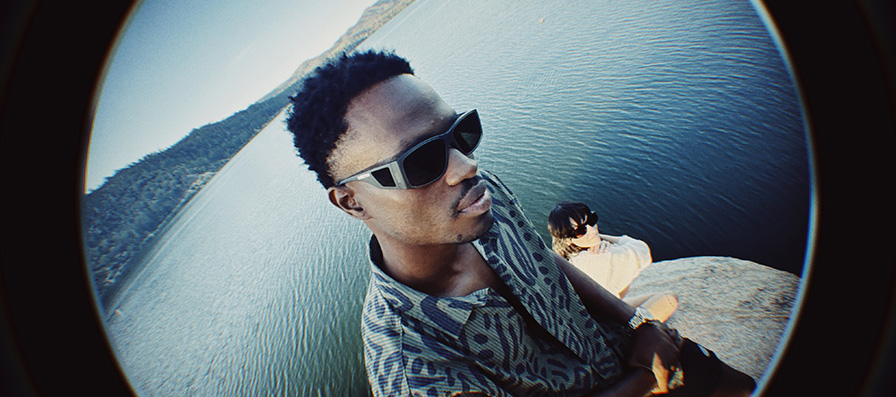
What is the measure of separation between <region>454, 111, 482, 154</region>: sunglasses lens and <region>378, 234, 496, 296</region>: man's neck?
0.50 m

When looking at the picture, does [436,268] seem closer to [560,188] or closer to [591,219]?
[591,219]

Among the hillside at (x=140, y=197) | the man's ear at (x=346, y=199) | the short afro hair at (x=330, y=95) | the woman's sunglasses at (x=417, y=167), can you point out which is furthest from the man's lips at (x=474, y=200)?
the hillside at (x=140, y=197)

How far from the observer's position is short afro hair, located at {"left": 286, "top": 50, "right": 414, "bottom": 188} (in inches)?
50.9

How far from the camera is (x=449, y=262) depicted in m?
1.43

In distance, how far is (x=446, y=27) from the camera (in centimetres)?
2620

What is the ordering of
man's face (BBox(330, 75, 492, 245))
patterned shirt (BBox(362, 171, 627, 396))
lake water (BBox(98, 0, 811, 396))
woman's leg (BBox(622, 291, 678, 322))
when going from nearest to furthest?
patterned shirt (BBox(362, 171, 627, 396)) < man's face (BBox(330, 75, 492, 245)) < woman's leg (BBox(622, 291, 678, 322)) < lake water (BBox(98, 0, 811, 396))

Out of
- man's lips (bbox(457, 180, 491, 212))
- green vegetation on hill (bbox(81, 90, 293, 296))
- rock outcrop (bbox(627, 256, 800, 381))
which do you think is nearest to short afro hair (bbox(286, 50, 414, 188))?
man's lips (bbox(457, 180, 491, 212))

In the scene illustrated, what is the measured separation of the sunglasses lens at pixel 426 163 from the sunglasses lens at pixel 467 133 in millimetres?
109

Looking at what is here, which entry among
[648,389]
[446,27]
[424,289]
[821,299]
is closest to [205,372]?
[424,289]

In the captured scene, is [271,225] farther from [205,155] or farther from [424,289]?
[424,289]

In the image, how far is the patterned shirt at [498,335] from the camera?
99 cm

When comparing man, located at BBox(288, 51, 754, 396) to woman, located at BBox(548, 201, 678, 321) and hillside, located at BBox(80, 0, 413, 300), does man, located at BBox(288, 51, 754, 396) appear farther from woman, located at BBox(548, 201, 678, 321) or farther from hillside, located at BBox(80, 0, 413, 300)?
hillside, located at BBox(80, 0, 413, 300)

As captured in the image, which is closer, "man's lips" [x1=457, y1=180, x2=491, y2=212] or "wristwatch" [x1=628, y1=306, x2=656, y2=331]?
"man's lips" [x1=457, y1=180, x2=491, y2=212]

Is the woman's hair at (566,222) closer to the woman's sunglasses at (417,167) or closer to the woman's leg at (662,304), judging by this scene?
the woman's leg at (662,304)
